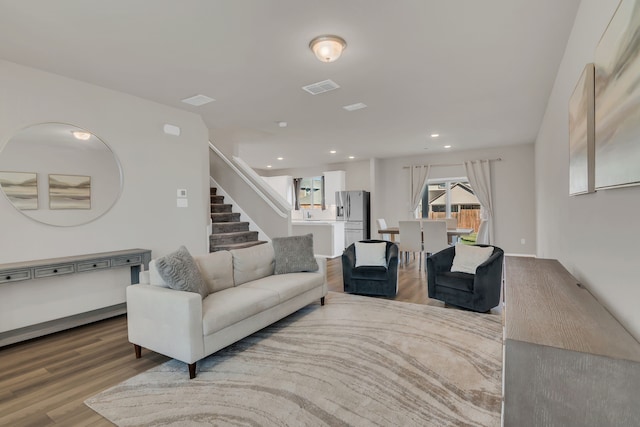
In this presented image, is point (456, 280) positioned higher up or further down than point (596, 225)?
further down

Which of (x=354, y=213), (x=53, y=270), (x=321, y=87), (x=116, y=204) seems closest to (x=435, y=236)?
(x=354, y=213)

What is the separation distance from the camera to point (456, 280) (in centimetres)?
379

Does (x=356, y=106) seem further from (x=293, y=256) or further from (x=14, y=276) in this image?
(x=14, y=276)

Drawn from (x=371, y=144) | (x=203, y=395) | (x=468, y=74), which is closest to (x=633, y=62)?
(x=468, y=74)

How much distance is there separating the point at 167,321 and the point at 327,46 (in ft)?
8.27

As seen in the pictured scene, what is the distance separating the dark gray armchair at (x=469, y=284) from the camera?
11.8ft

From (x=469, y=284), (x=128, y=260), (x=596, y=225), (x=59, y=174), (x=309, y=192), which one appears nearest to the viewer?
(x=596, y=225)

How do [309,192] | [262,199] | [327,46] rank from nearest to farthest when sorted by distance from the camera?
1. [327,46]
2. [262,199]
3. [309,192]

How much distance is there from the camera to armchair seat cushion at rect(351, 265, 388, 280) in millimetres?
4299

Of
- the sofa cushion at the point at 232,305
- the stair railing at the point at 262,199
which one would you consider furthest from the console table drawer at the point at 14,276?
the stair railing at the point at 262,199

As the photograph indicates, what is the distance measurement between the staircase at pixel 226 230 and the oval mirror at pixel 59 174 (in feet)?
5.81

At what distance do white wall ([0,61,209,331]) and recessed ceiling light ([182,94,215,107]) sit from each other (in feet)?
1.30

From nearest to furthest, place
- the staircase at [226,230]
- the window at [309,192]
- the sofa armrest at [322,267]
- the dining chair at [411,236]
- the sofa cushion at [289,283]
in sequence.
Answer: the sofa cushion at [289,283] → the sofa armrest at [322,267] → the staircase at [226,230] → the dining chair at [411,236] → the window at [309,192]

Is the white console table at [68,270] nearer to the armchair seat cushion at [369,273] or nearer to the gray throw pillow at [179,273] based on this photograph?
the gray throw pillow at [179,273]
